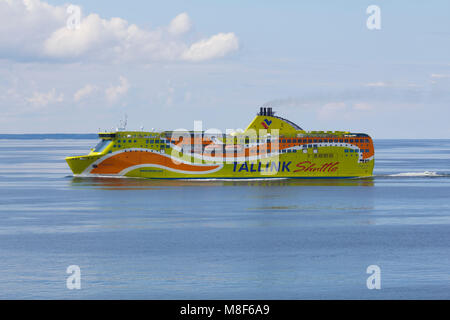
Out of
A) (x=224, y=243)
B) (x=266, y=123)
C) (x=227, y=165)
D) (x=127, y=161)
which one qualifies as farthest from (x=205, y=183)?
(x=224, y=243)

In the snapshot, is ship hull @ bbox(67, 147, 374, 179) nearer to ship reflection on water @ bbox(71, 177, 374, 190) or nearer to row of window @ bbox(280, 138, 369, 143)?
ship reflection on water @ bbox(71, 177, 374, 190)

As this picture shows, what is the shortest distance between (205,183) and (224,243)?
39141 millimetres

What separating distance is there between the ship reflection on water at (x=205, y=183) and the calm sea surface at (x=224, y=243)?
5.82m

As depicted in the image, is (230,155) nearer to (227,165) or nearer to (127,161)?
(227,165)

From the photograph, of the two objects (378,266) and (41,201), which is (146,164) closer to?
(41,201)

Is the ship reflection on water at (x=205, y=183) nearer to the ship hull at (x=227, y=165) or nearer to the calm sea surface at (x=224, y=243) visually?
the ship hull at (x=227, y=165)

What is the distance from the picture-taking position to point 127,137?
242 feet

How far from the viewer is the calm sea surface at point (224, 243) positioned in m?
26.7

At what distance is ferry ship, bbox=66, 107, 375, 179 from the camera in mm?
74000

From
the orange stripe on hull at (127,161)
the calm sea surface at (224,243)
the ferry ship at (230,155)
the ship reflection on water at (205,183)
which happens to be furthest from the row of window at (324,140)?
the orange stripe on hull at (127,161)

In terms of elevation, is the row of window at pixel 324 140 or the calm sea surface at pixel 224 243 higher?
the row of window at pixel 324 140

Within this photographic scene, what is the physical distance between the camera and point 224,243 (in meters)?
36.4

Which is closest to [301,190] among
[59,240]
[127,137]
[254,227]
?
[127,137]

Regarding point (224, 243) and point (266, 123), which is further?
point (266, 123)
